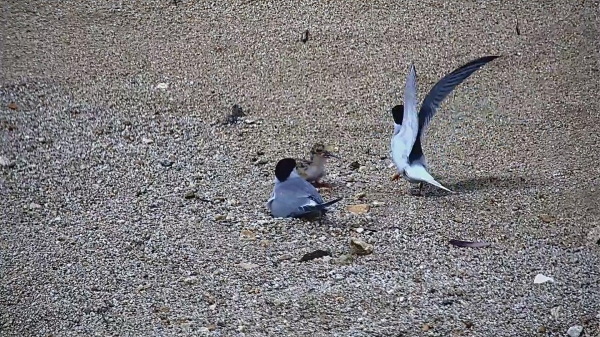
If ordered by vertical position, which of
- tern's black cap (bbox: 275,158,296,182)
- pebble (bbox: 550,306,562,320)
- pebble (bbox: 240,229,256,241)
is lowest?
pebble (bbox: 240,229,256,241)

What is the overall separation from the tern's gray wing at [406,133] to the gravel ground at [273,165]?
0.53 feet

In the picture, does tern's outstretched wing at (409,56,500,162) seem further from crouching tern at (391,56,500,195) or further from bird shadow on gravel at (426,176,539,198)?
bird shadow on gravel at (426,176,539,198)

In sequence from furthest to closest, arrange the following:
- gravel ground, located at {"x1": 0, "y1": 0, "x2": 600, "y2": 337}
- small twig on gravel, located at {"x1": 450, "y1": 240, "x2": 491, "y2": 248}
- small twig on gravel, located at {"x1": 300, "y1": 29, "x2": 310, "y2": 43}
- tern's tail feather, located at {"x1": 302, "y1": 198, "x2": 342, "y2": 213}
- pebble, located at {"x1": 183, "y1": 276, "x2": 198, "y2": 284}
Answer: small twig on gravel, located at {"x1": 300, "y1": 29, "x2": 310, "y2": 43}
tern's tail feather, located at {"x1": 302, "y1": 198, "x2": 342, "y2": 213}
small twig on gravel, located at {"x1": 450, "y1": 240, "x2": 491, "y2": 248}
pebble, located at {"x1": 183, "y1": 276, "x2": 198, "y2": 284}
gravel ground, located at {"x1": 0, "y1": 0, "x2": 600, "y2": 337}

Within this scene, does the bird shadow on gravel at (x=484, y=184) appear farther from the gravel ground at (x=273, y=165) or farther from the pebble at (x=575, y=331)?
the pebble at (x=575, y=331)

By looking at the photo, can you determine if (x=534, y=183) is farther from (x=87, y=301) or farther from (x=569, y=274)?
(x=87, y=301)

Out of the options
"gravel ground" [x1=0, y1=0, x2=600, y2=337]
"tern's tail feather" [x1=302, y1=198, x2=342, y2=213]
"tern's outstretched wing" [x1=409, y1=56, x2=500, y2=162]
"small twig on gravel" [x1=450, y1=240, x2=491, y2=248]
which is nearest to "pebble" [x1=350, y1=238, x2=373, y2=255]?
"gravel ground" [x1=0, y1=0, x2=600, y2=337]

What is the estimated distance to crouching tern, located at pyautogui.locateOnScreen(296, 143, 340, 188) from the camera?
3.99m

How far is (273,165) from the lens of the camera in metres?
4.11

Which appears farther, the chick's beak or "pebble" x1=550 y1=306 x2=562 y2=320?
the chick's beak

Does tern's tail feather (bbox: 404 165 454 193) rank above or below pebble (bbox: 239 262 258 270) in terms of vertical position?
above

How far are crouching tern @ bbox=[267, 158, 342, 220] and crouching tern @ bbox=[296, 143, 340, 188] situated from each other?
1.09 feet

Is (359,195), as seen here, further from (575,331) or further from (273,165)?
(575,331)

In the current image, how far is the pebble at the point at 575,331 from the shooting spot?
290cm

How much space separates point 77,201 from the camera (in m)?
3.83
